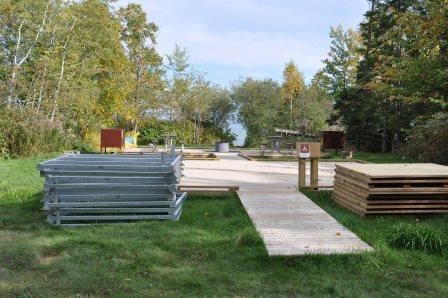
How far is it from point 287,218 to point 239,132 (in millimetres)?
22009

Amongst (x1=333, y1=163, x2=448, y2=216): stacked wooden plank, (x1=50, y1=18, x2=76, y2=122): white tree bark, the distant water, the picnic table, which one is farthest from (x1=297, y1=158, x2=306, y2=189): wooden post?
the distant water

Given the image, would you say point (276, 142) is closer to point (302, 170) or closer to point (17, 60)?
point (17, 60)

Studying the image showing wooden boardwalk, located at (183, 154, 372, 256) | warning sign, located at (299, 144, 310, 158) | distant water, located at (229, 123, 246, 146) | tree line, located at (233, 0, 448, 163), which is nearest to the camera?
wooden boardwalk, located at (183, 154, 372, 256)

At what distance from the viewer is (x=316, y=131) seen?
26.1 metres

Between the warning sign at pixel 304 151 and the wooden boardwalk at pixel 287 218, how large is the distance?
0.63 m

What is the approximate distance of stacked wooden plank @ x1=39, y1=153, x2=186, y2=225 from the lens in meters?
6.00

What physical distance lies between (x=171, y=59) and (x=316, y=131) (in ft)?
32.0

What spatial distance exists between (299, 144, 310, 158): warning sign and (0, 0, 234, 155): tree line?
9.59 metres

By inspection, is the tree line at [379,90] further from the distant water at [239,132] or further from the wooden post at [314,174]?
the wooden post at [314,174]

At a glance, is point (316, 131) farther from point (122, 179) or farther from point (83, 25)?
point (122, 179)

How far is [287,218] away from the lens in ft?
19.6

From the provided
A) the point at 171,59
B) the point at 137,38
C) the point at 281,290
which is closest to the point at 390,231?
the point at 281,290

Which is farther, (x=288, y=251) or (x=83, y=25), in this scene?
(x=83, y=25)

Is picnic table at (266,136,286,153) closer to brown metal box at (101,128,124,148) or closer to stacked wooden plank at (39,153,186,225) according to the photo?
brown metal box at (101,128,124,148)
